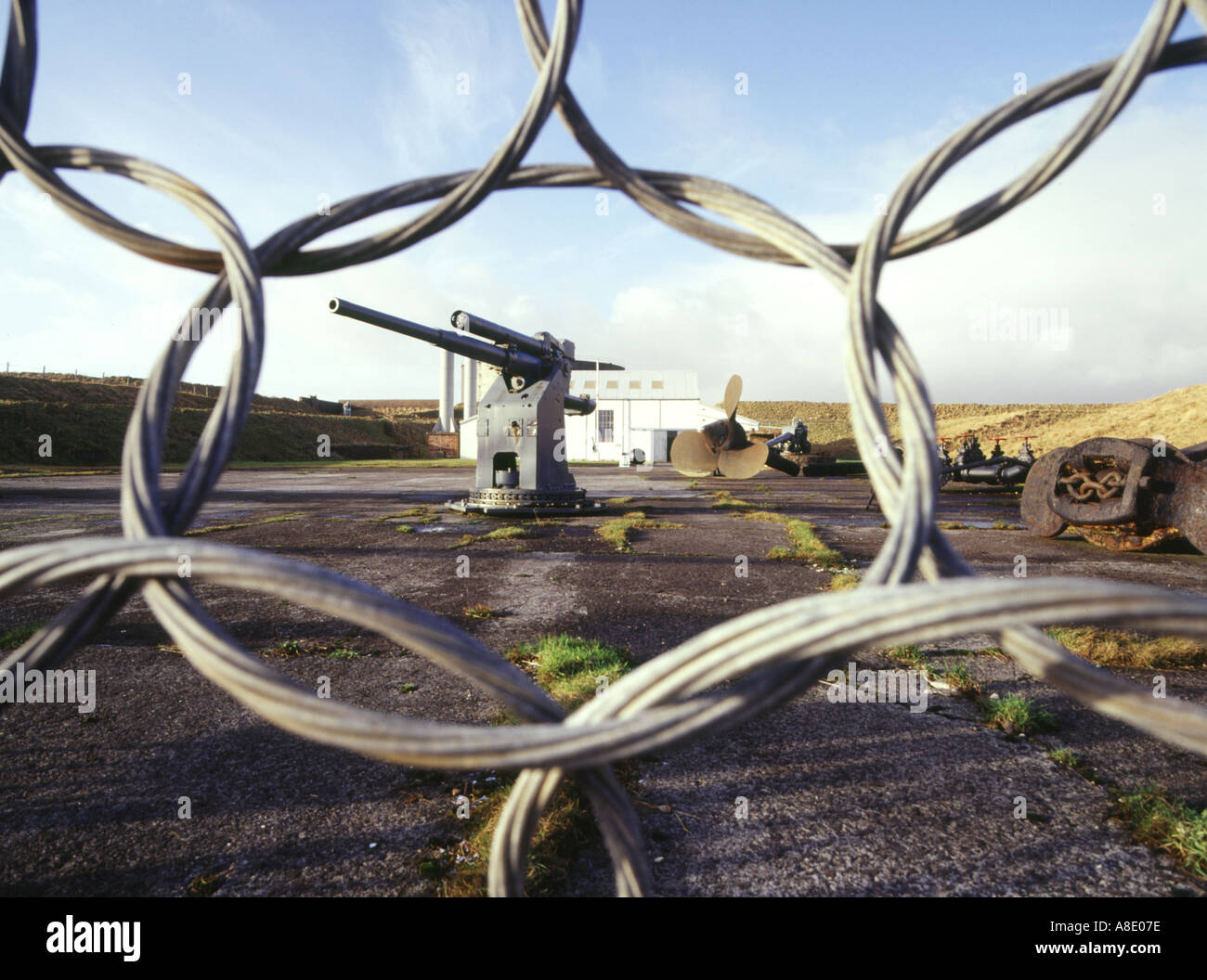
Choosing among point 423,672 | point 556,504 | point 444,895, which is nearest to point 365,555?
point 423,672

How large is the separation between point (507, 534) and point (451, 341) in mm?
2619

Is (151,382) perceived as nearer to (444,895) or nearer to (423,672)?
(444,895)

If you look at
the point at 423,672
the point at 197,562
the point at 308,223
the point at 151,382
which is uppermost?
the point at 308,223

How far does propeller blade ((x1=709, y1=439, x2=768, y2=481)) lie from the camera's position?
14.1m

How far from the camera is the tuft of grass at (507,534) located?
642cm

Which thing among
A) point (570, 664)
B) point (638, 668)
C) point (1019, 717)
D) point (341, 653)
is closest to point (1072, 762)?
point (1019, 717)

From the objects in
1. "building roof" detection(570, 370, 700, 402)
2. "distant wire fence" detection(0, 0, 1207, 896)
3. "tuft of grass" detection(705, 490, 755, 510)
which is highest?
"building roof" detection(570, 370, 700, 402)

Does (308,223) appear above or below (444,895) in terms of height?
above

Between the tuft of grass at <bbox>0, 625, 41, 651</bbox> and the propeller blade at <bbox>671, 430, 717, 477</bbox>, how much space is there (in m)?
13.1

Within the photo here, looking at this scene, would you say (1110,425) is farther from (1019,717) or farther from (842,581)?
(1019,717)

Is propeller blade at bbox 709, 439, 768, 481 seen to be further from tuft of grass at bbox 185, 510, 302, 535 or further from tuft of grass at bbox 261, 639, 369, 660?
tuft of grass at bbox 261, 639, 369, 660

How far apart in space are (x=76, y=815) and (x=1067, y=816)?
2349mm

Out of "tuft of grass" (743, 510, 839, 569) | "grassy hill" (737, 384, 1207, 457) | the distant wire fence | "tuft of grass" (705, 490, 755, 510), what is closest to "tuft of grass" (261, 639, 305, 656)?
the distant wire fence
